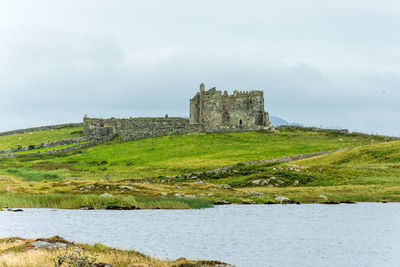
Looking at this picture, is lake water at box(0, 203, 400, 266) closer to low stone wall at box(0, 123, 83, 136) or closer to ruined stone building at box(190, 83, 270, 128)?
ruined stone building at box(190, 83, 270, 128)

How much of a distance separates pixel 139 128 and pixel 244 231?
287 ft

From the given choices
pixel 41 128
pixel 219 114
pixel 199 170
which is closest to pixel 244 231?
pixel 199 170

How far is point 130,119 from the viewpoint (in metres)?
117

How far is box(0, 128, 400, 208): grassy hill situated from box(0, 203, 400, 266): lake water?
4.47m

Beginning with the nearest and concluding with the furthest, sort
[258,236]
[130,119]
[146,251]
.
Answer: [146,251], [258,236], [130,119]

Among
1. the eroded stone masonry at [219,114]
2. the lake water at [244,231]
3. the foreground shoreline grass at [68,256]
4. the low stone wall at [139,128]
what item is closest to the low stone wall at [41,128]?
the eroded stone masonry at [219,114]

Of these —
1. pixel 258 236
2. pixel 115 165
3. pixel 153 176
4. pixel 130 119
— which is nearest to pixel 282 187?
pixel 153 176

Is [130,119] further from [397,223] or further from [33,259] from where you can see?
[33,259]

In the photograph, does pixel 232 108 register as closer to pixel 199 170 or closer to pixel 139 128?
pixel 139 128

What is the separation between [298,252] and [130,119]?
9800cm

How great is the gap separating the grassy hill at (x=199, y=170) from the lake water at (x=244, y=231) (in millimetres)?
4470

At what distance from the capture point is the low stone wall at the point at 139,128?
105 m

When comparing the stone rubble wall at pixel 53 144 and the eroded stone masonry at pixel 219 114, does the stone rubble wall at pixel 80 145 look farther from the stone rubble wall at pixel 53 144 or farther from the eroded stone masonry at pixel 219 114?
the eroded stone masonry at pixel 219 114

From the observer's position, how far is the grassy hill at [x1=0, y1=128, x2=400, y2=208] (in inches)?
1634
